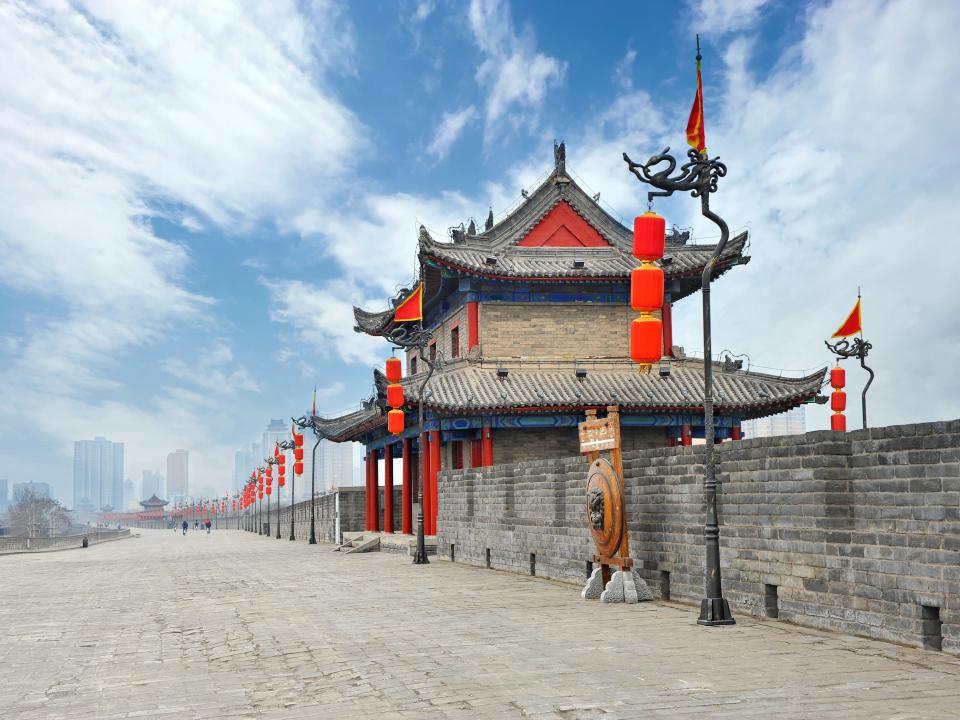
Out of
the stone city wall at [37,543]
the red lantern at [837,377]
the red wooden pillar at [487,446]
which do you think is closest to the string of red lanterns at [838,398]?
the red lantern at [837,377]

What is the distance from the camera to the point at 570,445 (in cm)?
3022

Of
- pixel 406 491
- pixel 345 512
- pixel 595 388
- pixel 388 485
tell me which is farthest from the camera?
pixel 345 512

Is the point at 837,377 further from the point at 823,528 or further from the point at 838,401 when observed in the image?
the point at 823,528

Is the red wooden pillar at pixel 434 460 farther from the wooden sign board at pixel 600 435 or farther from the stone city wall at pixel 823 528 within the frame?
the wooden sign board at pixel 600 435

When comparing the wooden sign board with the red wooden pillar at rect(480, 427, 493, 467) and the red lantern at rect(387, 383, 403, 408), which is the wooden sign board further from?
the red wooden pillar at rect(480, 427, 493, 467)

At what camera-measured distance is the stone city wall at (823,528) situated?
8.77 meters

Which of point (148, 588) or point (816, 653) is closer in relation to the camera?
point (816, 653)

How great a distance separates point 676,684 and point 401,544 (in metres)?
23.6

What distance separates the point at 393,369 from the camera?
27078mm

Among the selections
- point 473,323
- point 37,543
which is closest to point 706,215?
point 473,323

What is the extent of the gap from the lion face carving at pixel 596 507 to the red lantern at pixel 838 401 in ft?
51.0

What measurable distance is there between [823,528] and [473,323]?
2100cm

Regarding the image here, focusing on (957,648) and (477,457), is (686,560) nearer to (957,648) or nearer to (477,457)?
(957,648)

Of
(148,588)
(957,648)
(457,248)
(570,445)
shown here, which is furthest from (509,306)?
(957,648)
